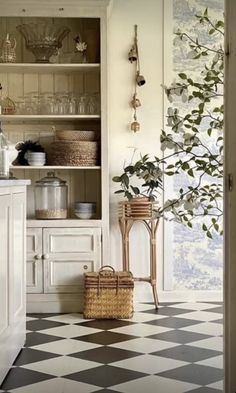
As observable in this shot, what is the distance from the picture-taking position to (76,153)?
4266 millimetres

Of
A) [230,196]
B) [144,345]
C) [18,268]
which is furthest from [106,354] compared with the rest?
[230,196]

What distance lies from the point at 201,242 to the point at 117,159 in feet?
3.21

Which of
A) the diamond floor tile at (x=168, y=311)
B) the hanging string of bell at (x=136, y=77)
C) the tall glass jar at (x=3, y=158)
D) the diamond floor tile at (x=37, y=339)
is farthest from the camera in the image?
the hanging string of bell at (x=136, y=77)

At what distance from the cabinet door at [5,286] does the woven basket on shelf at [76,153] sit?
1472 millimetres

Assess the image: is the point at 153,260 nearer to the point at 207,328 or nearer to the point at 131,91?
A: the point at 207,328

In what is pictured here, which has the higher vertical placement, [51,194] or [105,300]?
[51,194]

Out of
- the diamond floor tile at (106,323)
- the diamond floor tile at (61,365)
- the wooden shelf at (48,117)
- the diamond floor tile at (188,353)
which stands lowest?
the diamond floor tile at (106,323)

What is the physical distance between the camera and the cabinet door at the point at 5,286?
8.70ft

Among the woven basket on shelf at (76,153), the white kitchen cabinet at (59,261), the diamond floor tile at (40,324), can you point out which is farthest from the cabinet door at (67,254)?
the woven basket on shelf at (76,153)

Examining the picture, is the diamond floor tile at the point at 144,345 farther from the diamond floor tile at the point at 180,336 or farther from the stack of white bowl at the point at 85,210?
the stack of white bowl at the point at 85,210

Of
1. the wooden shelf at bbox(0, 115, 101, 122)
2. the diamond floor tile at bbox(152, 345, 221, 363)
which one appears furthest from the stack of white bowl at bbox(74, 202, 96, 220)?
the diamond floor tile at bbox(152, 345, 221, 363)

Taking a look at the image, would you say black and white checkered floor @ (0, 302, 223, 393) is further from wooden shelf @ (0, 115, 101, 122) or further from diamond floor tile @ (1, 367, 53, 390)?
wooden shelf @ (0, 115, 101, 122)

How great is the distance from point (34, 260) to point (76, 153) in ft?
2.81

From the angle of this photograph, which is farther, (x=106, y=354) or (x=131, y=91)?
(x=131, y=91)
